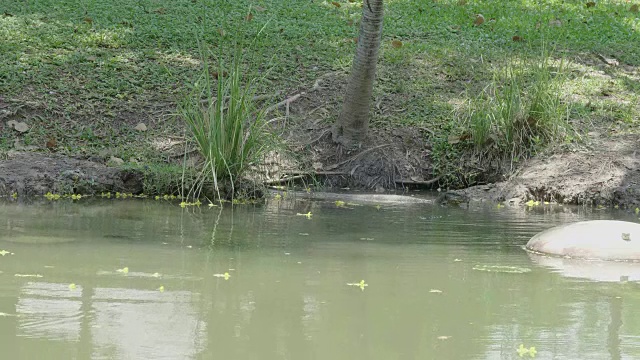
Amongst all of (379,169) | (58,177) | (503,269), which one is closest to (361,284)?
(503,269)

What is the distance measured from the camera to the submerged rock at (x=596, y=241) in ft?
20.0

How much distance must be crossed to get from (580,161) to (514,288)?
493cm

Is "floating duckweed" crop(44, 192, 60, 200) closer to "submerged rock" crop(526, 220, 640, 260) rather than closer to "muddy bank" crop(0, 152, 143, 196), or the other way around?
"muddy bank" crop(0, 152, 143, 196)

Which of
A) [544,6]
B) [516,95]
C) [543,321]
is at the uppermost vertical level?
[544,6]

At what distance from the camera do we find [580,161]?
31.8ft

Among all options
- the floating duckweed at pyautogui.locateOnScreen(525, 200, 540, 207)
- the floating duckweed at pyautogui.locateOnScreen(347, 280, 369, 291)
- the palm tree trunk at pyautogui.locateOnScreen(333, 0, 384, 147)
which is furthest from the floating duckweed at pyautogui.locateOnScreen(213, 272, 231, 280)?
the palm tree trunk at pyautogui.locateOnScreen(333, 0, 384, 147)

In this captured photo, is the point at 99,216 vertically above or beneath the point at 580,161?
beneath

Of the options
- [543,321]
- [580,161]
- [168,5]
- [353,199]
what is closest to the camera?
[543,321]

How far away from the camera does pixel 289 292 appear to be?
4844mm

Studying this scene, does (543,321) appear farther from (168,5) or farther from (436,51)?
(168,5)

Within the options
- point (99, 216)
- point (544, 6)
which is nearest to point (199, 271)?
point (99, 216)

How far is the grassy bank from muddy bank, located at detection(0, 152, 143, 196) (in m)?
0.57

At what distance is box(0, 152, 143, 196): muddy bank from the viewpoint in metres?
8.59

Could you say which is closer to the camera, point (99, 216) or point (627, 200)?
point (99, 216)
